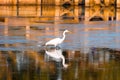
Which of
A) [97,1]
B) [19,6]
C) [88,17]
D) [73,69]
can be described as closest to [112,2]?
[97,1]

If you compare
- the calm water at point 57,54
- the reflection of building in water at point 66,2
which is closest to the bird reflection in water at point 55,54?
the calm water at point 57,54

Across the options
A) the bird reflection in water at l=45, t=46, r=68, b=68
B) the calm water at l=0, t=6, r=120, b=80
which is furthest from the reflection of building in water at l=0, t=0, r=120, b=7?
the bird reflection in water at l=45, t=46, r=68, b=68

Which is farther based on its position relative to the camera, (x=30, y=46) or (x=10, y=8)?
(x=10, y=8)

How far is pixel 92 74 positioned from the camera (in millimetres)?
13477

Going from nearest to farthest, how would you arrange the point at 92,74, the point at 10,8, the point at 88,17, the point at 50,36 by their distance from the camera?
the point at 92,74 → the point at 50,36 → the point at 88,17 → the point at 10,8

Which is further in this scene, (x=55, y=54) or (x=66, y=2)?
(x=66, y=2)

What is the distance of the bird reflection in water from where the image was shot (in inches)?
626

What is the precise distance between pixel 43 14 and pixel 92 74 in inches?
975

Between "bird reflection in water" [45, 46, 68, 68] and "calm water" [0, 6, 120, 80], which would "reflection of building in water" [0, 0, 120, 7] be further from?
"bird reflection in water" [45, 46, 68, 68]

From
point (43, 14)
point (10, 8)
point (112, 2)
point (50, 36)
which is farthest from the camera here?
point (112, 2)

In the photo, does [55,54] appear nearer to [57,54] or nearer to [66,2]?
[57,54]

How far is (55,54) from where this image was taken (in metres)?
17.1

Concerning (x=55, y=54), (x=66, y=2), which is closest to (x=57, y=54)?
(x=55, y=54)

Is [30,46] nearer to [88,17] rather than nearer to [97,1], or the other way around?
[88,17]
